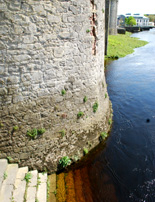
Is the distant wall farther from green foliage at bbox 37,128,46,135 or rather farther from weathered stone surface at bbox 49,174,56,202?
weathered stone surface at bbox 49,174,56,202

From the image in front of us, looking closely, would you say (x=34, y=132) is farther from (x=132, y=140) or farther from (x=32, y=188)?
(x=132, y=140)

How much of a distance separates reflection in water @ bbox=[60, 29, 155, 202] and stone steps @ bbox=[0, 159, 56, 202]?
1010 millimetres

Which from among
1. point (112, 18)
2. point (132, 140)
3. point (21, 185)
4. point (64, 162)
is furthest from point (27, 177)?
point (112, 18)

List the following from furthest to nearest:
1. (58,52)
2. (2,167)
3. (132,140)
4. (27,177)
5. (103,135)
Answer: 1. (132,140)
2. (103,135)
3. (58,52)
4. (27,177)
5. (2,167)

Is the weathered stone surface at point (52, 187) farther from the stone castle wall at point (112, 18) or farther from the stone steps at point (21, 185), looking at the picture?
the stone castle wall at point (112, 18)

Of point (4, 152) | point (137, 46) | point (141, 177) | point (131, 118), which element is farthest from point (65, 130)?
point (137, 46)

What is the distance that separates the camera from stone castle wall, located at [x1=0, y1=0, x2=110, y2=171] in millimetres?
4543

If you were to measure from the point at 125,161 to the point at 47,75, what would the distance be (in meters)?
4.13

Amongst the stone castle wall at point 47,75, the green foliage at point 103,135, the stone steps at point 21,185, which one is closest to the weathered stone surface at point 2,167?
the stone steps at point 21,185

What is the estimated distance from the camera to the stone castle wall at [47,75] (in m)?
4.54

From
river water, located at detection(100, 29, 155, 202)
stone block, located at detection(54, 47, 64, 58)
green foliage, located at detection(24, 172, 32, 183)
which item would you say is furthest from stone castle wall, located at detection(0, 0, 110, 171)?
river water, located at detection(100, 29, 155, 202)

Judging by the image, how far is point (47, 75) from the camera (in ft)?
17.0

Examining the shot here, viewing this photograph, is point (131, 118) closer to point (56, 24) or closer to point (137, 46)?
point (56, 24)

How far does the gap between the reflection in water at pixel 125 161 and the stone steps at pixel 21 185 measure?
39.8 inches
